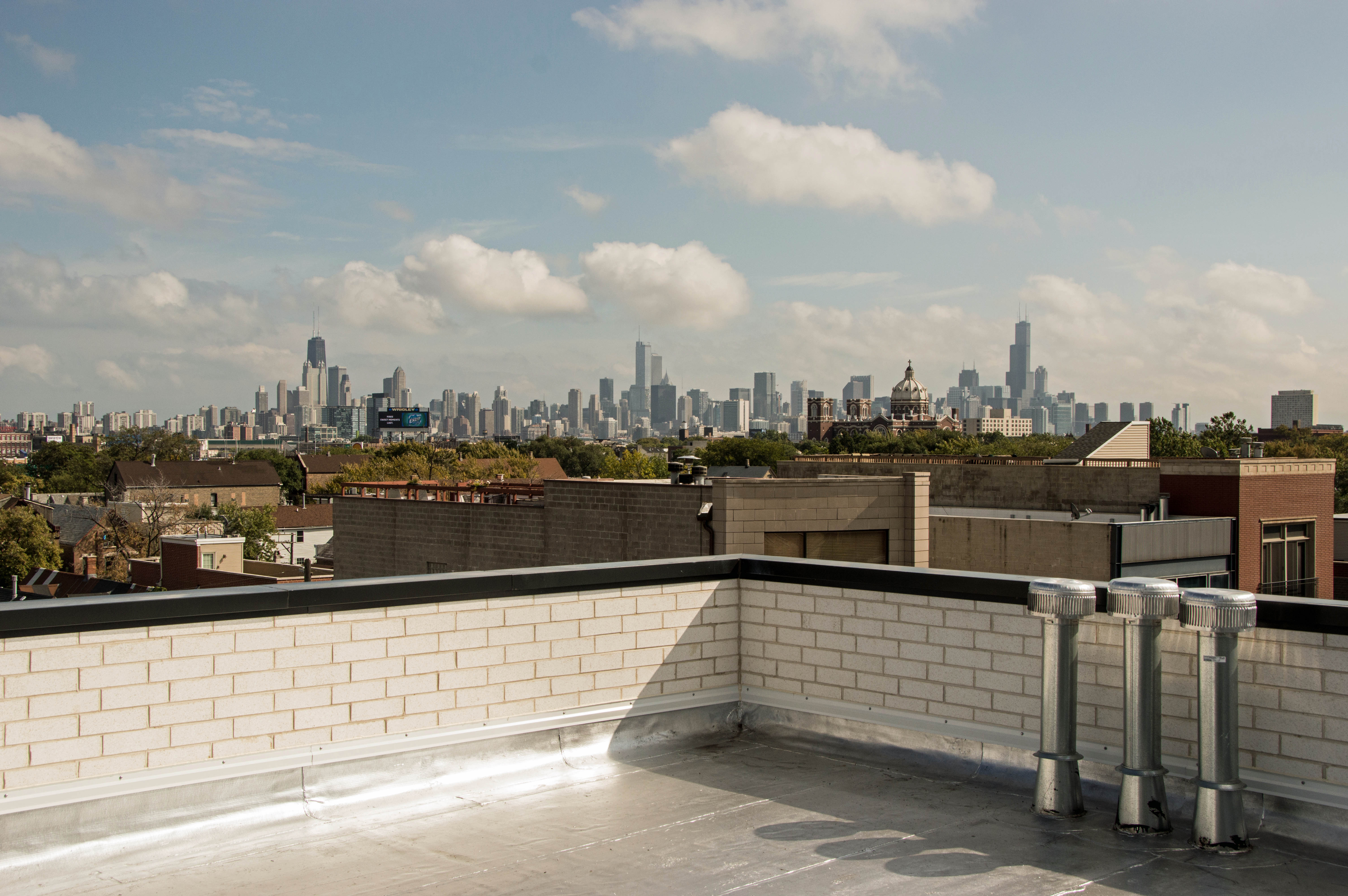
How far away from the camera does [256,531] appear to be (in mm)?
69125

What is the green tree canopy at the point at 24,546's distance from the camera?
56.7 meters

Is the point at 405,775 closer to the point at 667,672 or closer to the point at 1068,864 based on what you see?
the point at 667,672

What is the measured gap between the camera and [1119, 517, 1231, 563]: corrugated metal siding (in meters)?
24.8

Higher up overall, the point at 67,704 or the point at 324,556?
the point at 67,704

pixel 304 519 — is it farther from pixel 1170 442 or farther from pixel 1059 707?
pixel 1059 707

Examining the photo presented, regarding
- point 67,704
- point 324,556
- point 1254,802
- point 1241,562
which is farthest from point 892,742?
point 324,556

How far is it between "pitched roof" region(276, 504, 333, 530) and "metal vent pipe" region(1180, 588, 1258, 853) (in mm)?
74662

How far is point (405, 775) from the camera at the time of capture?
23.2 ft

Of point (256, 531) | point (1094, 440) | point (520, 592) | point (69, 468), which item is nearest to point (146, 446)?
point (69, 468)

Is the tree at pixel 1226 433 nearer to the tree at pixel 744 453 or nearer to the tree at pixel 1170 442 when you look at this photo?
the tree at pixel 1170 442

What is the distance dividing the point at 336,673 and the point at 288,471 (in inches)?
5861

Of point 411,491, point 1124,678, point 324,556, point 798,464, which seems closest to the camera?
point 1124,678

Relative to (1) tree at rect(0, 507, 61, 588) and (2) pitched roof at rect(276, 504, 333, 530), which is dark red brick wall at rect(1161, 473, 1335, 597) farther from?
(2) pitched roof at rect(276, 504, 333, 530)

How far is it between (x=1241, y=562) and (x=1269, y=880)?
87.4ft
